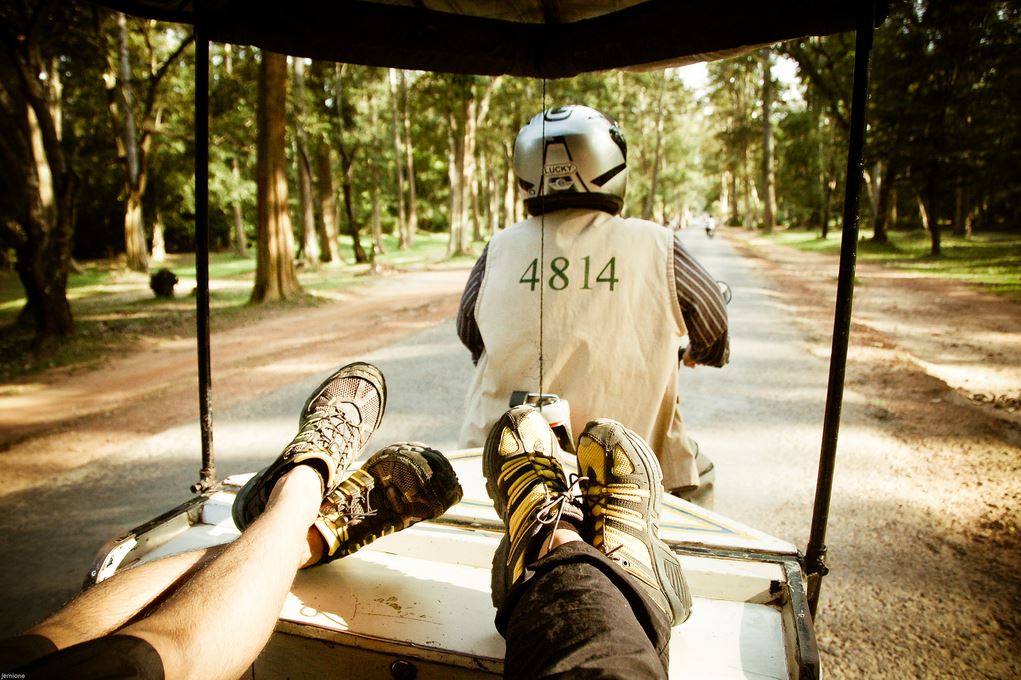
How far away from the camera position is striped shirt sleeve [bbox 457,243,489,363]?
250 centimetres

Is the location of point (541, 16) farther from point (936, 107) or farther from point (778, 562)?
Result: point (936, 107)

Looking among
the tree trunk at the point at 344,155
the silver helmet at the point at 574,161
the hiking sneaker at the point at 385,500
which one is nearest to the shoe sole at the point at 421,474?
the hiking sneaker at the point at 385,500

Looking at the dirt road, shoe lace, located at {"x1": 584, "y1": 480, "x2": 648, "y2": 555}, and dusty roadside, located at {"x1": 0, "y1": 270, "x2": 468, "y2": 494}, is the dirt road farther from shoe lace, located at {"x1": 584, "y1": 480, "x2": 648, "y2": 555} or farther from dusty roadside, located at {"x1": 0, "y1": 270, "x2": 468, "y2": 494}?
shoe lace, located at {"x1": 584, "y1": 480, "x2": 648, "y2": 555}

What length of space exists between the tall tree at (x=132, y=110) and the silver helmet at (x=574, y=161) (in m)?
18.8

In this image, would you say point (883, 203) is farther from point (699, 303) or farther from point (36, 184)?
point (36, 184)

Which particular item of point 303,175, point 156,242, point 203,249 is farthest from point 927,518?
point 156,242

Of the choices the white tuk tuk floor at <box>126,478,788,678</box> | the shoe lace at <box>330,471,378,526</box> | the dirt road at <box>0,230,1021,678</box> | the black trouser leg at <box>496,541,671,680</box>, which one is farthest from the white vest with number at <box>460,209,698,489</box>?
the dirt road at <box>0,230,1021,678</box>

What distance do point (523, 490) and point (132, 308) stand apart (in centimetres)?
1433

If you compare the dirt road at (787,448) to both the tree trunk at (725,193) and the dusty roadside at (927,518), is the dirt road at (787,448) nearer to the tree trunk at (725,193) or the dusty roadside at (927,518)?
the dusty roadside at (927,518)

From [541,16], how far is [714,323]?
134 cm

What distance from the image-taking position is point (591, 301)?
88.8 inches

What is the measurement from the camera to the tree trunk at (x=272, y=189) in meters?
12.8

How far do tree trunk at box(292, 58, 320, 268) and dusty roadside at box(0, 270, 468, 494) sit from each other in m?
9.44

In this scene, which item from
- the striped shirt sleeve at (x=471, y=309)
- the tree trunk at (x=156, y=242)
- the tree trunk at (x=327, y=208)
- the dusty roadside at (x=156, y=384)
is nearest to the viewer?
the striped shirt sleeve at (x=471, y=309)
